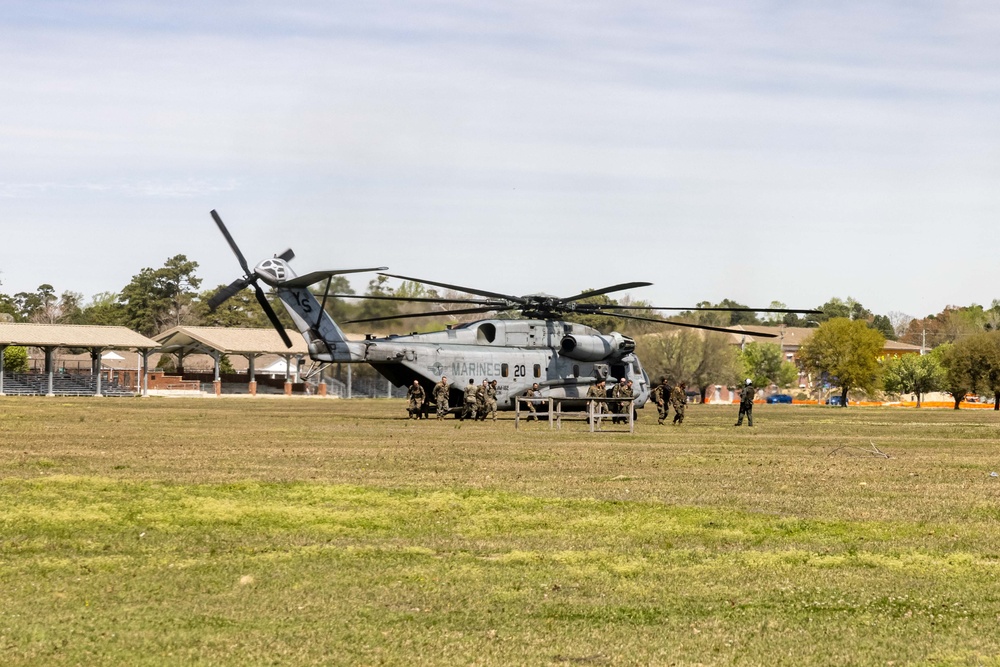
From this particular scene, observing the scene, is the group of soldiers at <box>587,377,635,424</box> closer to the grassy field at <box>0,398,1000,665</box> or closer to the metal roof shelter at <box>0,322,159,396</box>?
the grassy field at <box>0,398,1000,665</box>

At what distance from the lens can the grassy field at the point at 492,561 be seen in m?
9.75

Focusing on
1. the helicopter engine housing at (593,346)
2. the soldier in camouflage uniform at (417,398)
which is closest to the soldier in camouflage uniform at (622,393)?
the helicopter engine housing at (593,346)

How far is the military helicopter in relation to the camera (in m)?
45.1

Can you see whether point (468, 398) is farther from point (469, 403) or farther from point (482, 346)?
point (482, 346)

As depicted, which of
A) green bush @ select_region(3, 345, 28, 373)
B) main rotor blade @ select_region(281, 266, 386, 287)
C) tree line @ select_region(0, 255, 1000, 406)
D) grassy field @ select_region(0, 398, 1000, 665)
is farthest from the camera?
green bush @ select_region(3, 345, 28, 373)

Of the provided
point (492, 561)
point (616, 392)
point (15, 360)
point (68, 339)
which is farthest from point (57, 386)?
point (492, 561)

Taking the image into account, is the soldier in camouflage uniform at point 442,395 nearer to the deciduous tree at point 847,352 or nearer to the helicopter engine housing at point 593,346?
the helicopter engine housing at point 593,346

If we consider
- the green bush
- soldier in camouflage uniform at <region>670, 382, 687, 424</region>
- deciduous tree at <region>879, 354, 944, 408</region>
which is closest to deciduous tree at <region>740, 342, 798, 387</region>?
deciduous tree at <region>879, 354, 944, 408</region>

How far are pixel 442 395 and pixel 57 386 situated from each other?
57.5 metres

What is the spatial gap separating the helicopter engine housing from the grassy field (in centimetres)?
2290

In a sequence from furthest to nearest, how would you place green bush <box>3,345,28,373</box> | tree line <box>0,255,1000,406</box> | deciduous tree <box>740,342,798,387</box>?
deciduous tree <box>740,342,798,387</box>, green bush <box>3,345,28,373</box>, tree line <box>0,255,1000,406</box>

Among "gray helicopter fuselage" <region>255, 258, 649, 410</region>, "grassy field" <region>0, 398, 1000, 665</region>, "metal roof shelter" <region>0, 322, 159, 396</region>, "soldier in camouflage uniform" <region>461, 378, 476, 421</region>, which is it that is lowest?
"grassy field" <region>0, 398, 1000, 665</region>

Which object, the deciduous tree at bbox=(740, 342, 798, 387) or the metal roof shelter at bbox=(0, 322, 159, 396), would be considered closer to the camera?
the metal roof shelter at bbox=(0, 322, 159, 396)

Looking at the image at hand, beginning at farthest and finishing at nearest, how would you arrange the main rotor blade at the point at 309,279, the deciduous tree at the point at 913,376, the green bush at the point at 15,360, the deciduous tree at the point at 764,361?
the deciduous tree at the point at 764,361
the deciduous tree at the point at 913,376
the green bush at the point at 15,360
the main rotor blade at the point at 309,279
